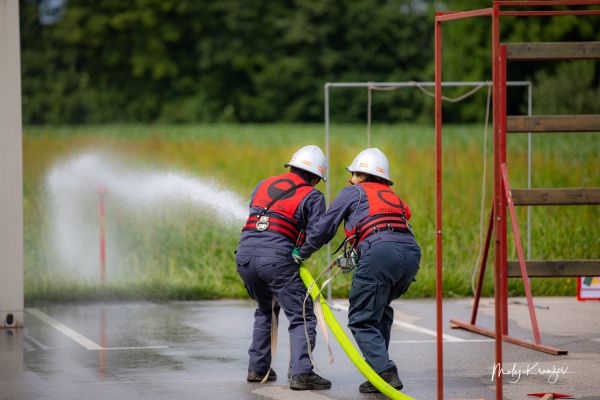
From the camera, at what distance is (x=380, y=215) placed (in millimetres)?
8164

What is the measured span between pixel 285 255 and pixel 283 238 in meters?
0.13

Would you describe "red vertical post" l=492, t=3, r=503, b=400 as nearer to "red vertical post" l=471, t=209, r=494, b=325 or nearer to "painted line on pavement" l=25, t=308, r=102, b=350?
"red vertical post" l=471, t=209, r=494, b=325

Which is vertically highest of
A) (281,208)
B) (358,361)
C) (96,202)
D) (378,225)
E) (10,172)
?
(10,172)

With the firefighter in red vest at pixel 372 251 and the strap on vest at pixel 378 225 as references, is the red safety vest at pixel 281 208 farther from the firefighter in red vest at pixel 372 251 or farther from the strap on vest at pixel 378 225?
the strap on vest at pixel 378 225

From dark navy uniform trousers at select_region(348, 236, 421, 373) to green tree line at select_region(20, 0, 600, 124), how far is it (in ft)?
154

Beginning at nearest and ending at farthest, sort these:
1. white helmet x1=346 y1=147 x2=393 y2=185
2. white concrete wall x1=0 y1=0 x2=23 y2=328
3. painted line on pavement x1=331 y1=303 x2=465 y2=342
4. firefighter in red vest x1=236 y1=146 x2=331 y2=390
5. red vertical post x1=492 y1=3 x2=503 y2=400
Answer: red vertical post x1=492 y1=3 x2=503 y2=400 → firefighter in red vest x1=236 y1=146 x2=331 y2=390 → white helmet x1=346 y1=147 x2=393 y2=185 → painted line on pavement x1=331 y1=303 x2=465 y2=342 → white concrete wall x1=0 y1=0 x2=23 y2=328

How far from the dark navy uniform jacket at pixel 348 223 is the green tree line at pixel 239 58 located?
4667 centimetres

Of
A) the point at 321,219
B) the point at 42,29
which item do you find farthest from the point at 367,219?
the point at 42,29

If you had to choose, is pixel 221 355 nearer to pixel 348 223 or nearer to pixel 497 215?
pixel 348 223

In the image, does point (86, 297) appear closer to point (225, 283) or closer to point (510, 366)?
point (225, 283)

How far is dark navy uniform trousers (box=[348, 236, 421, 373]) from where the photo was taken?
8.02m

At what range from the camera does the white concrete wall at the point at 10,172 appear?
1108cm

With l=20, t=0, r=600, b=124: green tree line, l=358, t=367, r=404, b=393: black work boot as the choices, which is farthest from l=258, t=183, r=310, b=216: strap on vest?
l=20, t=0, r=600, b=124: green tree line

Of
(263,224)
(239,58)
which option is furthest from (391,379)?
(239,58)
